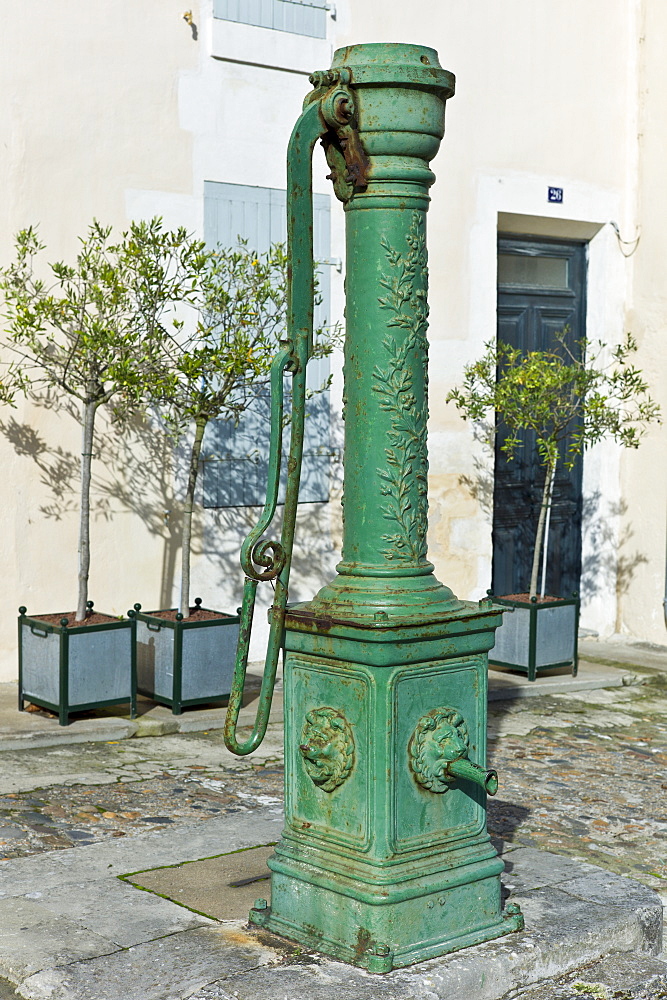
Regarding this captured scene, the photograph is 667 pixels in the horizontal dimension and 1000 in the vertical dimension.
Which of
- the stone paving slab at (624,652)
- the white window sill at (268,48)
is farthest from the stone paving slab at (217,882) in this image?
the white window sill at (268,48)

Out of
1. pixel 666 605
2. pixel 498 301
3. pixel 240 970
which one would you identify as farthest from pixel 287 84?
pixel 240 970

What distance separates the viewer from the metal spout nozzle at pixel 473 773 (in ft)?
11.5

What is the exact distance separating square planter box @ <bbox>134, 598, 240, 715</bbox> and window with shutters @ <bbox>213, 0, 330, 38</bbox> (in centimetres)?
360

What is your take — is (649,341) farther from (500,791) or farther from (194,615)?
(500,791)

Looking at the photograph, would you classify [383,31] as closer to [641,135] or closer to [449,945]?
[641,135]

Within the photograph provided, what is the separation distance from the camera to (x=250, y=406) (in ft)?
26.8

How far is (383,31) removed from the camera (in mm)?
8688

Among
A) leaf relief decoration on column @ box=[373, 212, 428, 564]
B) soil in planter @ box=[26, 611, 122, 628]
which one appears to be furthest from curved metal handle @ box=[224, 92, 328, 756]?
soil in planter @ box=[26, 611, 122, 628]

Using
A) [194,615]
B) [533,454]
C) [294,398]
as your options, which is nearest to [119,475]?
[194,615]

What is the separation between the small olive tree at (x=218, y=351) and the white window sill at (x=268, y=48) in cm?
114

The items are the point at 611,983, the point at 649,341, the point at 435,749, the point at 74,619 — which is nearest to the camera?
the point at 435,749

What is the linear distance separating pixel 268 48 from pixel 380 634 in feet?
18.7

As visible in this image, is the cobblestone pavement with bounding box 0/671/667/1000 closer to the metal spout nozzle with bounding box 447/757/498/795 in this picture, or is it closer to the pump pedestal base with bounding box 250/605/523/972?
the pump pedestal base with bounding box 250/605/523/972

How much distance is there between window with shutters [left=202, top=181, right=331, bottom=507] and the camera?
809cm
